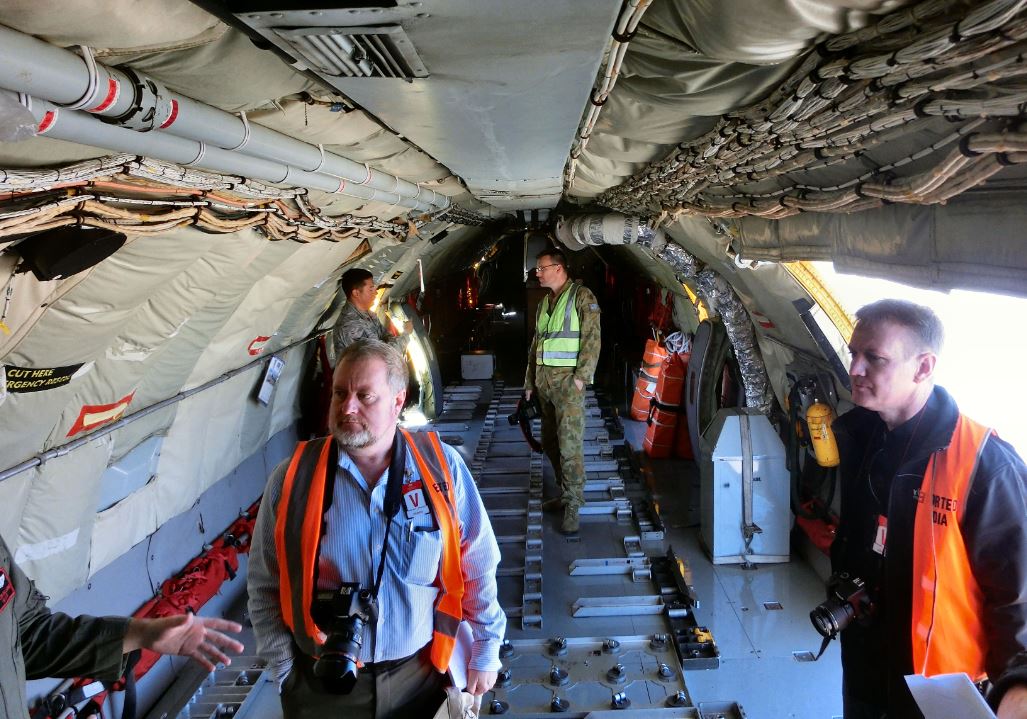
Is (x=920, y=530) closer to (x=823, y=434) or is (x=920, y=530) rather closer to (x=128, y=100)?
(x=128, y=100)

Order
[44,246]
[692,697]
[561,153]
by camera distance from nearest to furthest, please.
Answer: [44,246]
[561,153]
[692,697]

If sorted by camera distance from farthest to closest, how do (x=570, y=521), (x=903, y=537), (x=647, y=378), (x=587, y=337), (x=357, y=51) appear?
1. (x=647, y=378)
2. (x=570, y=521)
3. (x=587, y=337)
4. (x=903, y=537)
5. (x=357, y=51)

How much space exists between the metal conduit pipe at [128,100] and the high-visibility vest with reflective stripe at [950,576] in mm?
2368

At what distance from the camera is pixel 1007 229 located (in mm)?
1698

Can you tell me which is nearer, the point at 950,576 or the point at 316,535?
the point at 950,576

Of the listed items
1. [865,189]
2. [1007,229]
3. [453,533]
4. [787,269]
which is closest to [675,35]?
[865,189]

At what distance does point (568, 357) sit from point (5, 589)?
445cm

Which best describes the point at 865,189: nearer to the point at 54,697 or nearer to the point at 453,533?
the point at 453,533

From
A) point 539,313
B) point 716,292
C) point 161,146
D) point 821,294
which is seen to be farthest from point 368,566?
point 716,292

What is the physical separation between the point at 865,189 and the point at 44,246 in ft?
8.23

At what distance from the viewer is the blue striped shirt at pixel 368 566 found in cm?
220

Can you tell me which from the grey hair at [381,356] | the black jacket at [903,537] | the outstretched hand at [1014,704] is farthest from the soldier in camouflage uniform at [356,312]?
the outstretched hand at [1014,704]

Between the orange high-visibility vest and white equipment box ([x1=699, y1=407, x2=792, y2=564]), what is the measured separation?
3.31m

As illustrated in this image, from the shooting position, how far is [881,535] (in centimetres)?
230
